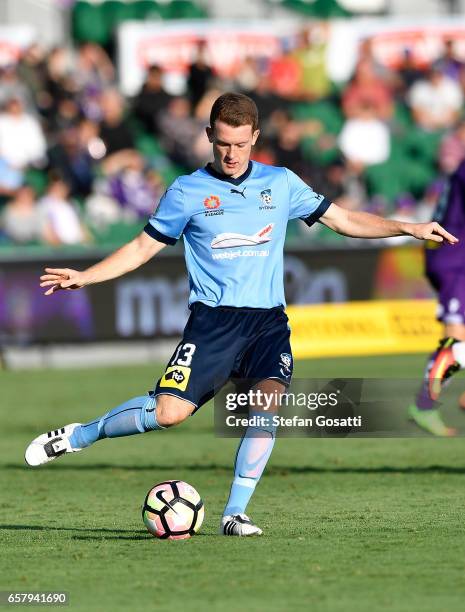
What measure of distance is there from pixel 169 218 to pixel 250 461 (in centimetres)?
132

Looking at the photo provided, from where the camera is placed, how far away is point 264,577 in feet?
19.9

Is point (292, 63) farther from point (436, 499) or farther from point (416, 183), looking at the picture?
point (436, 499)

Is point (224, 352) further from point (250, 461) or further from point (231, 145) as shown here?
point (231, 145)

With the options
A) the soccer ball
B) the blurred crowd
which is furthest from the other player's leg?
the blurred crowd

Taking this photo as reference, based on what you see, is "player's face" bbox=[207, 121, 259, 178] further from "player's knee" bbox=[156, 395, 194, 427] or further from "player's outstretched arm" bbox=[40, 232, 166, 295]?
"player's knee" bbox=[156, 395, 194, 427]

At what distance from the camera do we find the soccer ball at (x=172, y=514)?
723cm

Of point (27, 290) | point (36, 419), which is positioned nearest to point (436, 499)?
point (36, 419)

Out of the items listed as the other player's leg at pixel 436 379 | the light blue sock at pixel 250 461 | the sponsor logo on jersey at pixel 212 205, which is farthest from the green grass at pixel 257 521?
the sponsor logo on jersey at pixel 212 205

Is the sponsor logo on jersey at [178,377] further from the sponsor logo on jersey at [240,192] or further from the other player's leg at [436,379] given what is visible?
the other player's leg at [436,379]

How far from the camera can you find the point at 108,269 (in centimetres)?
725

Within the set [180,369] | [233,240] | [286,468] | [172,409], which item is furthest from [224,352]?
[286,468]

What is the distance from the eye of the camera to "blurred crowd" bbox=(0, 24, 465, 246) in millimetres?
19672

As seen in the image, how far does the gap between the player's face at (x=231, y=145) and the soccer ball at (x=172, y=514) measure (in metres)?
1.68

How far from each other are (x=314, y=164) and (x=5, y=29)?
534 cm
